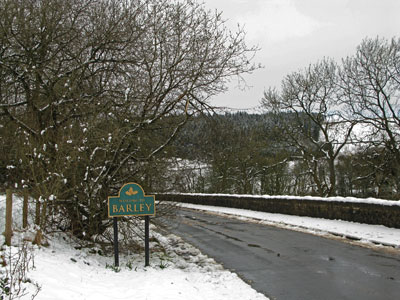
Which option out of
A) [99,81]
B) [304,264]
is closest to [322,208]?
[304,264]

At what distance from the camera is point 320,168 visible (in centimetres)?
4412

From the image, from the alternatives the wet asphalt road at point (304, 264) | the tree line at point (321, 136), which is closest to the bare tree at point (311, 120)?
the tree line at point (321, 136)

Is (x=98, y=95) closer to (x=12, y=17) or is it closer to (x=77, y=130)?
(x=77, y=130)

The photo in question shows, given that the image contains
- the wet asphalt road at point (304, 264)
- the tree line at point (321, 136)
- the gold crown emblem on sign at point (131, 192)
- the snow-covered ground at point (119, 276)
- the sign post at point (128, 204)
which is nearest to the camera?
the snow-covered ground at point (119, 276)

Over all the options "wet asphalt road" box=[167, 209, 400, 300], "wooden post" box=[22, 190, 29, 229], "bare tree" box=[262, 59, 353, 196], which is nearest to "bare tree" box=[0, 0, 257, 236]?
"wooden post" box=[22, 190, 29, 229]

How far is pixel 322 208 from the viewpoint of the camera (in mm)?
17172

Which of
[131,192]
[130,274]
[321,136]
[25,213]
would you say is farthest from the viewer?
[321,136]

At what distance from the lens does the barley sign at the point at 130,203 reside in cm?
837

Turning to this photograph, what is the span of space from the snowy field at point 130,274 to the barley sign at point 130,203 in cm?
120

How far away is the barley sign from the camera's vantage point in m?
8.37

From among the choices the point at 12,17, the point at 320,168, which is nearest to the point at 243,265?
the point at 12,17

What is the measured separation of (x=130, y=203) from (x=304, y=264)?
4267mm

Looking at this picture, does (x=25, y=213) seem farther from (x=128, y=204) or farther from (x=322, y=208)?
(x=322, y=208)

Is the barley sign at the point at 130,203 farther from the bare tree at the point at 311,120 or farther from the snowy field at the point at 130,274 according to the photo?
the bare tree at the point at 311,120
